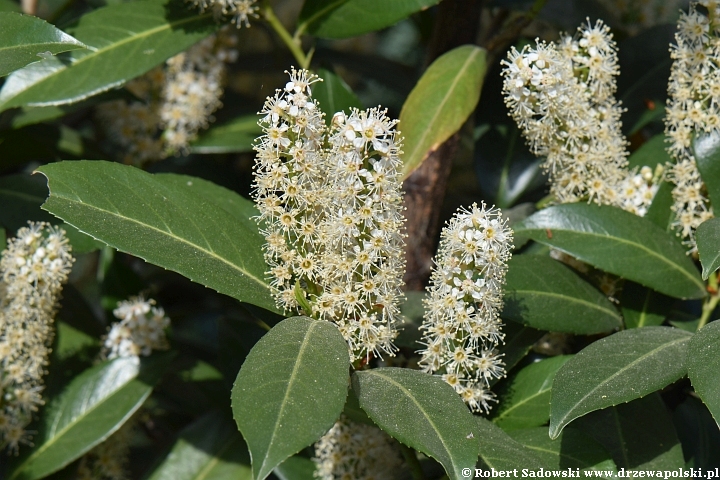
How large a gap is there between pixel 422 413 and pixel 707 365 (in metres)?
0.39

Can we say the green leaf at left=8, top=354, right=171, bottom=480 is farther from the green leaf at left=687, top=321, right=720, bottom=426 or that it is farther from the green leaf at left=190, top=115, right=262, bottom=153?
the green leaf at left=687, top=321, right=720, bottom=426

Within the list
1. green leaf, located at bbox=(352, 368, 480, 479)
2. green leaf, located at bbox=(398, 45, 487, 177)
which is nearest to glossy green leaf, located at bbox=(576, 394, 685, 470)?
green leaf, located at bbox=(352, 368, 480, 479)

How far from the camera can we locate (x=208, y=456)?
1749 millimetres

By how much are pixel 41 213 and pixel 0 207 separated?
105 millimetres

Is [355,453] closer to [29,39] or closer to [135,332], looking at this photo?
[135,332]

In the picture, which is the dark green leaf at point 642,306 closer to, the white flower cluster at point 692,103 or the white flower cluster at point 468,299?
the white flower cluster at point 692,103

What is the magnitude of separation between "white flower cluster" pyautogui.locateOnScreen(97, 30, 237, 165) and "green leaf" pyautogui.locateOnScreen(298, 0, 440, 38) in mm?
425

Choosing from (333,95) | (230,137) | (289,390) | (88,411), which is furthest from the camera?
(230,137)

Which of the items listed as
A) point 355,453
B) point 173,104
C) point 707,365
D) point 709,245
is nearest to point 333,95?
point 173,104

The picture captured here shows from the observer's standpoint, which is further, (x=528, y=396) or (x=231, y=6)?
(x=231, y=6)

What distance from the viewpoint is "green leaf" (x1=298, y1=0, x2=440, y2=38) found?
159 centimetres

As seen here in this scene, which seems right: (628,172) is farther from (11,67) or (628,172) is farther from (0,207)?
(0,207)

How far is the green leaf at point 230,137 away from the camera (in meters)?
2.03

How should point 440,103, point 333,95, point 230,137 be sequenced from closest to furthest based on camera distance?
1. point 440,103
2. point 333,95
3. point 230,137
